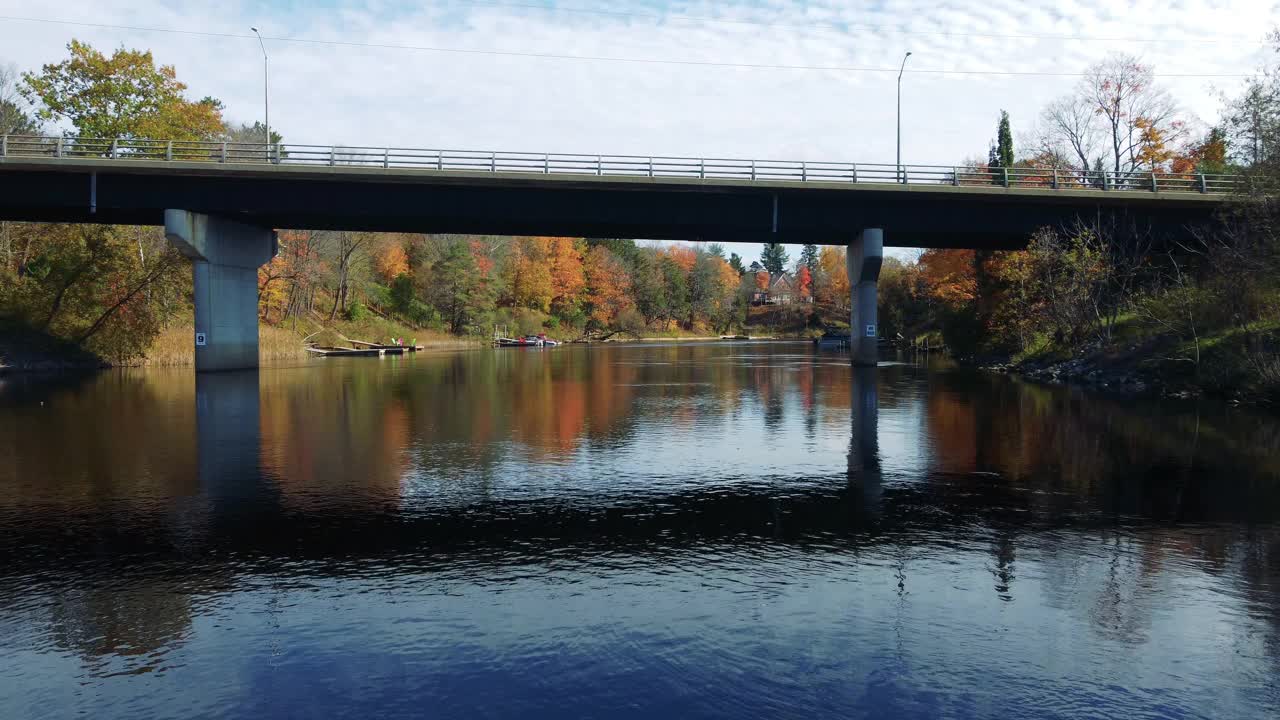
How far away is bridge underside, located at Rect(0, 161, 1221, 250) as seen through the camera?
44625 mm

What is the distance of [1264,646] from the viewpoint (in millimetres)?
7801

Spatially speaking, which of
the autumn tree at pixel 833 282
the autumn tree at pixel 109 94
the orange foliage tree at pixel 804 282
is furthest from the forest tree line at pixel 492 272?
the orange foliage tree at pixel 804 282

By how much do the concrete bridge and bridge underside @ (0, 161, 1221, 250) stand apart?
0.26ft

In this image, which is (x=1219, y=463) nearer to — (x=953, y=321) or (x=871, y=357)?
(x=871, y=357)

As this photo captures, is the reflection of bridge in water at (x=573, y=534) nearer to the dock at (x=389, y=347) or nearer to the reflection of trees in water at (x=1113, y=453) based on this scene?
the reflection of trees in water at (x=1113, y=453)

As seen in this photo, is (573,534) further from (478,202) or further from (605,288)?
(605,288)

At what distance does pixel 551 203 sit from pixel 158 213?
21.8 m

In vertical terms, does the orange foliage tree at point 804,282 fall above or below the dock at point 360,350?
above

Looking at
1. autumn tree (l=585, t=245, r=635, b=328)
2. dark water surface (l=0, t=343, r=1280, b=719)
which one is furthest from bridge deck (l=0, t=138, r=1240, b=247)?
autumn tree (l=585, t=245, r=635, b=328)

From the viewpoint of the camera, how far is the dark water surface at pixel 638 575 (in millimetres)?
7016

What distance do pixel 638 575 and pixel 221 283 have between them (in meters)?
46.4

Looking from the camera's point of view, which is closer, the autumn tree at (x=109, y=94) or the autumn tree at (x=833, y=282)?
the autumn tree at (x=109, y=94)

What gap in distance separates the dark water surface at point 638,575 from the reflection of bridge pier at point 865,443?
0.22 metres

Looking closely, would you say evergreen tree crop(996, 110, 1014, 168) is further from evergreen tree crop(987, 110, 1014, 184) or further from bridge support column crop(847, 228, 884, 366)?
bridge support column crop(847, 228, 884, 366)
